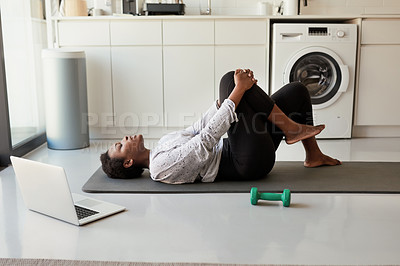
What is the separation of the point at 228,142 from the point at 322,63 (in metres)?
1.93

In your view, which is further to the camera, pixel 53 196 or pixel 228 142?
pixel 228 142

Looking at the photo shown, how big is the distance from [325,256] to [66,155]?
2477mm

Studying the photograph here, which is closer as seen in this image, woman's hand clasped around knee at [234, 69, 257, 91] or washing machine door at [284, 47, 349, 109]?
woman's hand clasped around knee at [234, 69, 257, 91]

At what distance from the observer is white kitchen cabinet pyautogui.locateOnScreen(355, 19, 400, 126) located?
165 inches

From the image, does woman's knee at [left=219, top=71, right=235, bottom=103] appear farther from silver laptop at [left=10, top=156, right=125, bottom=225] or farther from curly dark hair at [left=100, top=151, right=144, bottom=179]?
silver laptop at [left=10, top=156, right=125, bottom=225]

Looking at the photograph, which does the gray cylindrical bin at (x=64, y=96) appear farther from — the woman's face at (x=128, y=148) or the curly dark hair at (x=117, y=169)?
the woman's face at (x=128, y=148)

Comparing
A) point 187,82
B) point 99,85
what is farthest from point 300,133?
point 99,85

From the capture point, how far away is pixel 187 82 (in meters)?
4.34

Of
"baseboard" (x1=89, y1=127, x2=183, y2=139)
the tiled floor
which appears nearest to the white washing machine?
"baseboard" (x1=89, y1=127, x2=183, y2=139)

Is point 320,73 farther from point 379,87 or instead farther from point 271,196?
point 271,196

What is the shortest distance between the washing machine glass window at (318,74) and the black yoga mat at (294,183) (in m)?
1.24

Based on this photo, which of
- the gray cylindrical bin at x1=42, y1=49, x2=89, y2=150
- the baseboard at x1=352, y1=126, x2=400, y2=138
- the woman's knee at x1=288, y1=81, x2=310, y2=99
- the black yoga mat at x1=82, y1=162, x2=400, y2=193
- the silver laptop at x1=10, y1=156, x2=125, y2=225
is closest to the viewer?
the silver laptop at x1=10, y1=156, x2=125, y2=225

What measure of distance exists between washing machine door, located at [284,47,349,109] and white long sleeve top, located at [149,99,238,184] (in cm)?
167

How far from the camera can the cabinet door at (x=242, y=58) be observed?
4266 millimetres
